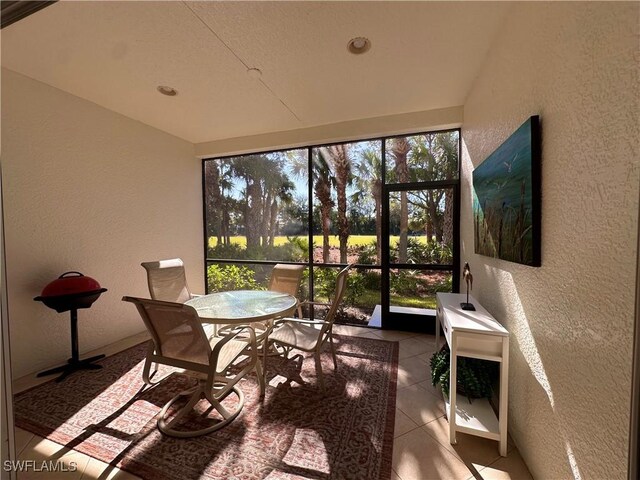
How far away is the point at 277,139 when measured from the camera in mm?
3820

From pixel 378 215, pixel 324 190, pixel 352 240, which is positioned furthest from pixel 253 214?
pixel 378 215

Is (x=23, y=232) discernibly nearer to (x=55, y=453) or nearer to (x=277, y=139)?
(x=55, y=453)

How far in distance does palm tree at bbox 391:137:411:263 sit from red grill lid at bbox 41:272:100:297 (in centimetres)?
364

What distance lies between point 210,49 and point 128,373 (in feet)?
10.4

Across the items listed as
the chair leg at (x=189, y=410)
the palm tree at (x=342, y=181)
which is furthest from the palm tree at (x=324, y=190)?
the chair leg at (x=189, y=410)

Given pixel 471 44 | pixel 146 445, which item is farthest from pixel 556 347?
pixel 146 445

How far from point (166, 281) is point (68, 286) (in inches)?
32.2

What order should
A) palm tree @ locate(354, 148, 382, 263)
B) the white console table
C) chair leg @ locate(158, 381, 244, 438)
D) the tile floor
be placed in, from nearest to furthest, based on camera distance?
the tile floor < the white console table < chair leg @ locate(158, 381, 244, 438) < palm tree @ locate(354, 148, 382, 263)

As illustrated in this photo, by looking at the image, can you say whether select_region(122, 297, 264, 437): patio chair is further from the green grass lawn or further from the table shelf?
the green grass lawn

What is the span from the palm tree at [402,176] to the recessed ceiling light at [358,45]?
5.04 feet

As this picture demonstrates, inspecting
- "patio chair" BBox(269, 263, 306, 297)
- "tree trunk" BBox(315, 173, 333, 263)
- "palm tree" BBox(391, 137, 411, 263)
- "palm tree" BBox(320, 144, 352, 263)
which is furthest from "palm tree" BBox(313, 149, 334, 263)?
"palm tree" BBox(391, 137, 411, 263)

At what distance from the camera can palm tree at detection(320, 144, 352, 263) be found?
3.66 metres

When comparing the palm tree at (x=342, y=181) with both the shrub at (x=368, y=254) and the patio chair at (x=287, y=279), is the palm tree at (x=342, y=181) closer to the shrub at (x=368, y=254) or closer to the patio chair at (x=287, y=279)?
the shrub at (x=368, y=254)

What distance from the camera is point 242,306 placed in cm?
234
